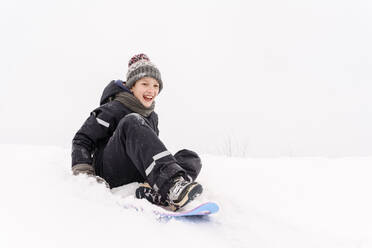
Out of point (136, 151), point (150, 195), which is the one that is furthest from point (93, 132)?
point (150, 195)

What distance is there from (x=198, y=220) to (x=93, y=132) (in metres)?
0.79

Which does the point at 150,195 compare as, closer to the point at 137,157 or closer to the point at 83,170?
the point at 137,157

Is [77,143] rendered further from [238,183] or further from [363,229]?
[363,229]

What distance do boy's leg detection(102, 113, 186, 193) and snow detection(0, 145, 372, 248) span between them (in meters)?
0.09

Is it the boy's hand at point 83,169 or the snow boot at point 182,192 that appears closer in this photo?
the snow boot at point 182,192

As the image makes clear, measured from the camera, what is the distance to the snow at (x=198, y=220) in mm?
Result: 860

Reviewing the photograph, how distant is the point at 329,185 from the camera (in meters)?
1.85

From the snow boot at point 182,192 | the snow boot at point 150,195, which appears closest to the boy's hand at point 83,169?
the snow boot at point 150,195

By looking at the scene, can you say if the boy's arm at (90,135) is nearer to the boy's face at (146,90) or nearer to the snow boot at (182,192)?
the boy's face at (146,90)

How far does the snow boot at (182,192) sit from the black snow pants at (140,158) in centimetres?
4

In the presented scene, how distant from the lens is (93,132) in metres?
1.61

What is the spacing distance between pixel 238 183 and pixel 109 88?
101 cm

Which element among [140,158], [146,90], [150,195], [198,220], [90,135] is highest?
[146,90]

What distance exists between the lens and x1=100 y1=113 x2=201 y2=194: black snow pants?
48.4 inches
